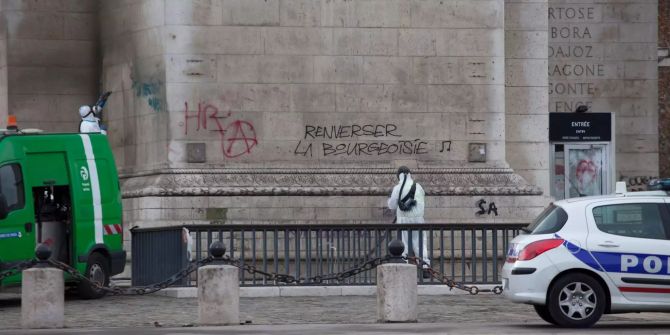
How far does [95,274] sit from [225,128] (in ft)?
16.0

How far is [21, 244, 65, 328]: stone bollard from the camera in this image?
715 inches

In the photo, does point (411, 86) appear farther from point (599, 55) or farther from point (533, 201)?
point (599, 55)

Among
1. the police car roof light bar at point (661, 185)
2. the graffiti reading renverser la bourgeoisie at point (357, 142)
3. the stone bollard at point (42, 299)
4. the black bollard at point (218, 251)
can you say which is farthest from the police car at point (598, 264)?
the graffiti reading renverser la bourgeoisie at point (357, 142)

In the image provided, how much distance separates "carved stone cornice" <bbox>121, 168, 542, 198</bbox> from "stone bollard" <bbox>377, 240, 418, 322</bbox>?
29.1ft

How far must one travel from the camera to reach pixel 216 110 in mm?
27172

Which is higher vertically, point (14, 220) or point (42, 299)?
point (14, 220)

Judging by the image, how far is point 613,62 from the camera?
108 ft

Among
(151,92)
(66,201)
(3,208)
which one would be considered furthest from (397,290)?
(151,92)

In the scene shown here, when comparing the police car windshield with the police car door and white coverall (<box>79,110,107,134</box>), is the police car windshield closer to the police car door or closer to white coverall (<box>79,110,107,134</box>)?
the police car door

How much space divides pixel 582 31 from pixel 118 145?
9680mm

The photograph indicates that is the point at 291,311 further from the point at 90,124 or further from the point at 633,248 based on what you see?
the point at 90,124

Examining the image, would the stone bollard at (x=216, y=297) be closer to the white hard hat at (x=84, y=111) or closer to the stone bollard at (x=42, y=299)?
the stone bollard at (x=42, y=299)

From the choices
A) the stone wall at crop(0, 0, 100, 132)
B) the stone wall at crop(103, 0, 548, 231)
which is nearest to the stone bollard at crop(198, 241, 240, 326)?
the stone wall at crop(103, 0, 548, 231)

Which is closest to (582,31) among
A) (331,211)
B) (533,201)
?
(533,201)
